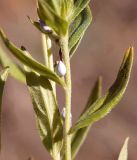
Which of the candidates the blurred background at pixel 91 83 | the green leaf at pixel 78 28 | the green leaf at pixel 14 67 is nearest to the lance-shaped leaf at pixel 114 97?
the green leaf at pixel 78 28

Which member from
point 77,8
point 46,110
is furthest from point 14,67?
point 77,8

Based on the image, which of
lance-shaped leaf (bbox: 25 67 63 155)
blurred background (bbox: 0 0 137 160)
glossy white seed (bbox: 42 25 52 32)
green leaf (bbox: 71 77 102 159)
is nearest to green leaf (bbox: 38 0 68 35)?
glossy white seed (bbox: 42 25 52 32)

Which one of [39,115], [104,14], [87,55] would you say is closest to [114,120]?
[87,55]

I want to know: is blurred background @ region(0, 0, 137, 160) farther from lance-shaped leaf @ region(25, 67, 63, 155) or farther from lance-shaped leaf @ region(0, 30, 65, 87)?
lance-shaped leaf @ region(0, 30, 65, 87)

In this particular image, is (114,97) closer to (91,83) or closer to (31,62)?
(31,62)

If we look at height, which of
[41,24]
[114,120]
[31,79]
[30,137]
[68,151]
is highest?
[41,24]

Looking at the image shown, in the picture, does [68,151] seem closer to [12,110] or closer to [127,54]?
[127,54]
